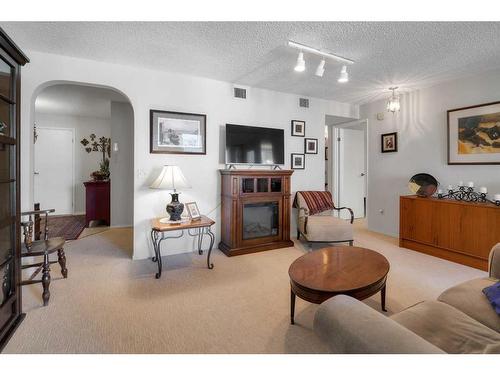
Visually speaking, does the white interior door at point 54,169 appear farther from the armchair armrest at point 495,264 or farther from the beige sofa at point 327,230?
the armchair armrest at point 495,264

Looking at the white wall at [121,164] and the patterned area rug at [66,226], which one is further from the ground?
the white wall at [121,164]

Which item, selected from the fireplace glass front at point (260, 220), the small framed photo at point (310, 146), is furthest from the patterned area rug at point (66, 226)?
the small framed photo at point (310, 146)

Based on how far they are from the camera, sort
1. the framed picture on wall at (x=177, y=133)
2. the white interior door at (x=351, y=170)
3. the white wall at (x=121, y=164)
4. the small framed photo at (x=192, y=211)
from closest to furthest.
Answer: the small framed photo at (x=192, y=211)
the framed picture on wall at (x=177, y=133)
the white wall at (x=121, y=164)
the white interior door at (x=351, y=170)

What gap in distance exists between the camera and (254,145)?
11.5 ft

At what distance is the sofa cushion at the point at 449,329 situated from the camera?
108 cm

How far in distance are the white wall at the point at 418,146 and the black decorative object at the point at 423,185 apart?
9 cm

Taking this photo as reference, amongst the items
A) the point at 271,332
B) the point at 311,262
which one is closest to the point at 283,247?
the point at 311,262

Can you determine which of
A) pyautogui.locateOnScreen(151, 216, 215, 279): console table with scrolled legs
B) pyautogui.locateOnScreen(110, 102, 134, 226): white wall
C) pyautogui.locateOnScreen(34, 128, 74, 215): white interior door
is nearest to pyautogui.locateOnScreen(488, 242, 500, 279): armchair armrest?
pyautogui.locateOnScreen(151, 216, 215, 279): console table with scrolled legs

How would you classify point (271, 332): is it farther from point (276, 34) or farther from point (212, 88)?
point (212, 88)

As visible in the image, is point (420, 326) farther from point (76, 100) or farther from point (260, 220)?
point (76, 100)

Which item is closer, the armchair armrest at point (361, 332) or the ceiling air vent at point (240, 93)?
the armchair armrest at point (361, 332)

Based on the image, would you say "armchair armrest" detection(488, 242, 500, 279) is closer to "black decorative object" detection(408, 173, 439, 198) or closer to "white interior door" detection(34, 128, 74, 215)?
"black decorative object" detection(408, 173, 439, 198)

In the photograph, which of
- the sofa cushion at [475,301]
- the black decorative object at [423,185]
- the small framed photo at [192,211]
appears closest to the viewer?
the sofa cushion at [475,301]
